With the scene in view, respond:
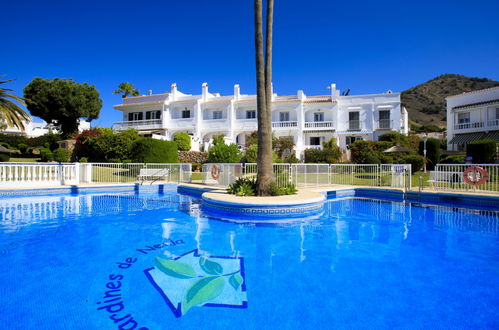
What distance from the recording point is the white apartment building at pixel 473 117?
98.5 ft

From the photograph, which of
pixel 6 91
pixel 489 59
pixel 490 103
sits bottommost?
pixel 6 91

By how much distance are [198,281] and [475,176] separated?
12.6m

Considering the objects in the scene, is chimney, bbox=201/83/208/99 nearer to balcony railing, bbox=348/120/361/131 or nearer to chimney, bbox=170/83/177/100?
chimney, bbox=170/83/177/100

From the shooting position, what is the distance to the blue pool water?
351cm

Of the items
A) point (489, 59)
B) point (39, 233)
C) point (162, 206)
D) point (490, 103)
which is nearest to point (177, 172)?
point (162, 206)

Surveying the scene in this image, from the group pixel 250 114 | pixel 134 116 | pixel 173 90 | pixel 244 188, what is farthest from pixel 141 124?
pixel 244 188

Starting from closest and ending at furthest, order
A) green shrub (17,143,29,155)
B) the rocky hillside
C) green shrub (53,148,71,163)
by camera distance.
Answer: green shrub (53,148,71,163) < green shrub (17,143,29,155) < the rocky hillside

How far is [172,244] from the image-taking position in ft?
21.3

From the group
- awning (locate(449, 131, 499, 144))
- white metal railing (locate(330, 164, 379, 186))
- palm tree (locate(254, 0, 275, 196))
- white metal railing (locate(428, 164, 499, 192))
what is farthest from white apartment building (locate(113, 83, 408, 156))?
palm tree (locate(254, 0, 275, 196))

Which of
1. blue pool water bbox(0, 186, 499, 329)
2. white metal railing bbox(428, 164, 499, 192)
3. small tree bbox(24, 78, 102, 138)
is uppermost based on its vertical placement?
small tree bbox(24, 78, 102, 138)

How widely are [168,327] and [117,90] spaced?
4981 centimetres

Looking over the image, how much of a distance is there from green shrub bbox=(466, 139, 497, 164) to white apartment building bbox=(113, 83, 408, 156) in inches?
394

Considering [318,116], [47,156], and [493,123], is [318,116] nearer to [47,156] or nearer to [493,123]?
[493,123]

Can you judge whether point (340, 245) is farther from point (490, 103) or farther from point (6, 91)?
point (490, 103)
